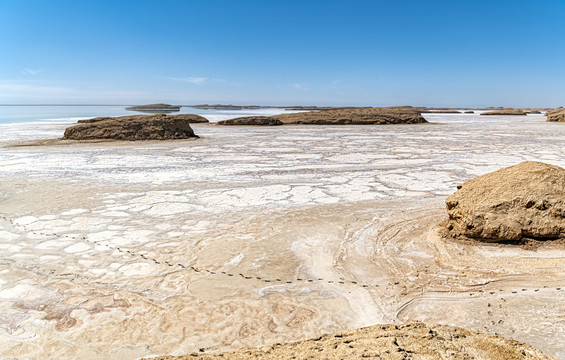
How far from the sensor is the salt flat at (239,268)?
250 centimetres

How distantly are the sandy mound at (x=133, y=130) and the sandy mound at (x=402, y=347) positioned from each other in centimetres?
1379

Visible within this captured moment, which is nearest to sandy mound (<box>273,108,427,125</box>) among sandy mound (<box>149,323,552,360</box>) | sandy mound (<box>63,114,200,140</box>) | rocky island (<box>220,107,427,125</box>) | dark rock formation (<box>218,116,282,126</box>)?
rocky island (<box>220,107,427,125</box>)

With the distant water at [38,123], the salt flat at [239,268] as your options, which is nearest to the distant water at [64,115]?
the distant water at [38,123]

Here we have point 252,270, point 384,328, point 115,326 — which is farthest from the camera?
point 252,270

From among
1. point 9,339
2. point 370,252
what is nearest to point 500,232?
point 370,252

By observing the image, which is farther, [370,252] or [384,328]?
[370,252]

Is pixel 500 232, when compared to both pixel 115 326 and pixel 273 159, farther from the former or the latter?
pixel 273 159

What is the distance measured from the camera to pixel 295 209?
5.26m

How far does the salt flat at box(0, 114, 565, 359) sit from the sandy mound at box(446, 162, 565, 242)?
22 cm

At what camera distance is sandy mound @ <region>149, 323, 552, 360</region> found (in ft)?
6.02

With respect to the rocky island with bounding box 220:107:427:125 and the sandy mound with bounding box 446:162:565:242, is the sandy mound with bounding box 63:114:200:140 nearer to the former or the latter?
the rocky island with bounding box 220:107:427:125

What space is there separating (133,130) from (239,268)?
12777mm

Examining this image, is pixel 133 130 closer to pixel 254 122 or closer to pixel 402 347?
pixel 254 122

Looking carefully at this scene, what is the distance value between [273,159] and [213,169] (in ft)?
6.56
